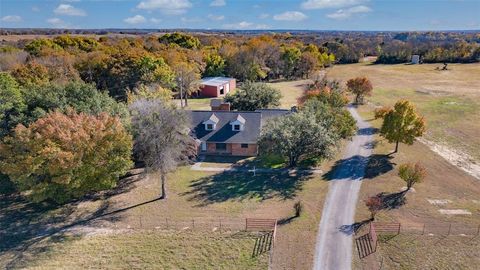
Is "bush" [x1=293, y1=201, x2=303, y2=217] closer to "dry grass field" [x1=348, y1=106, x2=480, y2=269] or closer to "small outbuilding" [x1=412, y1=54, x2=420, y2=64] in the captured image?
"dry grass field" [x1=348, y1=106, x2=480, y2=269]

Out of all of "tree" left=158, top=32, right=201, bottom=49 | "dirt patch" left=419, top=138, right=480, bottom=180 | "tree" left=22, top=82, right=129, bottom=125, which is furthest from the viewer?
"tree" left=158, top=32, right=201, bottom=49

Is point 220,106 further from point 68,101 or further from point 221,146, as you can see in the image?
point 68,101

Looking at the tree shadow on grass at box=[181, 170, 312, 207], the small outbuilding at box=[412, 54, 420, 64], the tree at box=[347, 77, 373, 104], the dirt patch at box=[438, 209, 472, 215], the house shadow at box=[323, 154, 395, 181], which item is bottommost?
the dirt patch at box=[438, 209, 472, 215]

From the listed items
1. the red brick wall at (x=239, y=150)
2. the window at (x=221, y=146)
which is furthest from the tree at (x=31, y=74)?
the red brick wall at (x=239, y=150)

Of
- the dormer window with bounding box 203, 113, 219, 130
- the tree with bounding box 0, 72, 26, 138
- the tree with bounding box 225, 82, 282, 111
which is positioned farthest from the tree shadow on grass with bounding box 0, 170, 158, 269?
the tree with bounding box 225, 82, 282, 111

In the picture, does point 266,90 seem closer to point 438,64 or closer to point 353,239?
point 353,239

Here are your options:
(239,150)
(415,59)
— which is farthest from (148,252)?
(415,59)
